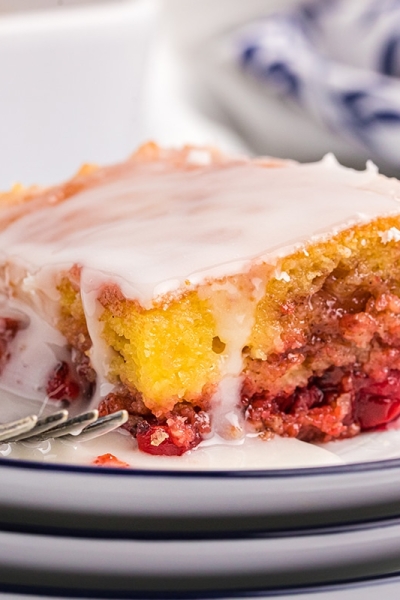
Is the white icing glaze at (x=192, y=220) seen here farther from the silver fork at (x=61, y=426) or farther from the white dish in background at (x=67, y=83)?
the white dish in background at (x=67, y=83)

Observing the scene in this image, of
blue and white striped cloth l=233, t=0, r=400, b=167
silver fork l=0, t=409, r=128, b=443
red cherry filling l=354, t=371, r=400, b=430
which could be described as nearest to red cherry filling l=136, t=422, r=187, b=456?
silver fork l=0, t=409, r=128, b=443

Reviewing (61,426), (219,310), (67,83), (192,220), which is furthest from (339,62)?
(61,426)

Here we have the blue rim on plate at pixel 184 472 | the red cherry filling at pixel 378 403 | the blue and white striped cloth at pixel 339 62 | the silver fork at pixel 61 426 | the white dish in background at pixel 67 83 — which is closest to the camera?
the blue rim on plate at pixel 184 472

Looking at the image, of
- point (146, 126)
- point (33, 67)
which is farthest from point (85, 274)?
point (146, 126)


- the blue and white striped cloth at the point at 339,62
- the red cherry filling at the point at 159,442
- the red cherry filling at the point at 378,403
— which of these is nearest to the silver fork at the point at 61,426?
the red cherry filling at the point at 159,442

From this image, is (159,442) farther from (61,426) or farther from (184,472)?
(184,472)

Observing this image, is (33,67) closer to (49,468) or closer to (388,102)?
(388,102)
